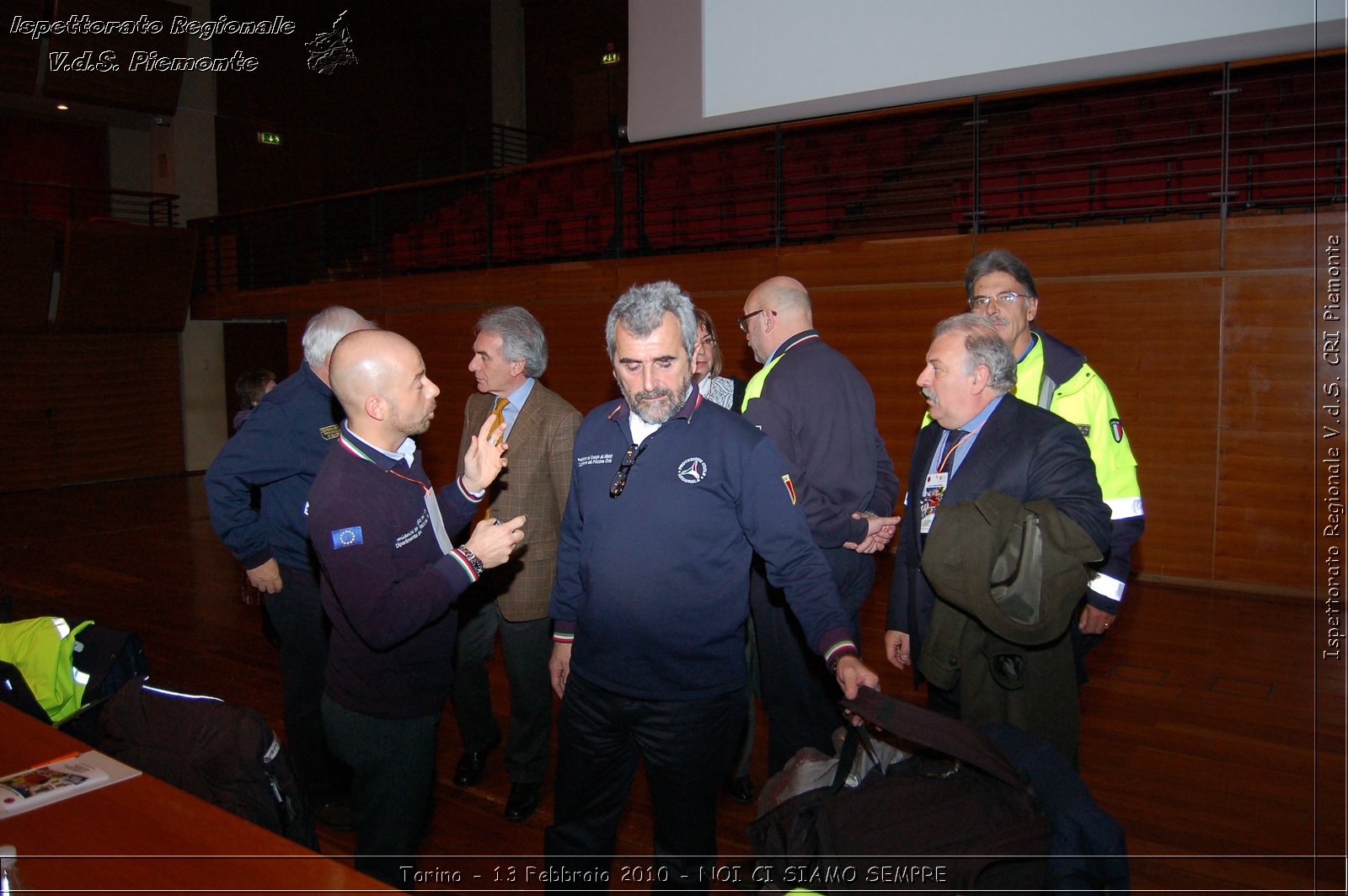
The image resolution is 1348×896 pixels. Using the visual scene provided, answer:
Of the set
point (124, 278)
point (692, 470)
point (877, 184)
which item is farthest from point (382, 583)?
point (124, 278)

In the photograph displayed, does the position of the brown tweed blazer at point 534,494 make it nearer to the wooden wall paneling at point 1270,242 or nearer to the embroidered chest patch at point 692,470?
the embroidered chest patch at point 692,470

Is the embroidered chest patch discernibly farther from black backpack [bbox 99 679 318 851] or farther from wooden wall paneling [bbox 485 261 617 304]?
wooden wall paneling [bbox 485 261 617 304]

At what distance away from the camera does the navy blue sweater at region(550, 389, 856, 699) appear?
190 cm

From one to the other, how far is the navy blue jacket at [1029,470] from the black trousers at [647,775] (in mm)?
668

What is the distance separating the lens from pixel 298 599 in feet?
9.44

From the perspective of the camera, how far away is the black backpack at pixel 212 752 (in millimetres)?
1809

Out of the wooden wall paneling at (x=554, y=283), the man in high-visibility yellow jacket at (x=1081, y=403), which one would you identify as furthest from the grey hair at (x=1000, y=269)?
the wooden wall paneling at (x=554, y=283)

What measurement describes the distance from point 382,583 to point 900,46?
3.27 metres

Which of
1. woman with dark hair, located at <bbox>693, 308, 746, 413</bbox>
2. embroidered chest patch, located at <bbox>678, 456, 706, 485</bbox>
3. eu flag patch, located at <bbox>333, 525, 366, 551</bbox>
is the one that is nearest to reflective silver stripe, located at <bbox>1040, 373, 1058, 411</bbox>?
woman with dark hair, located at <bbox>693, 308, 746, 413</bbox>

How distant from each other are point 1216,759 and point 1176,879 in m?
0.97

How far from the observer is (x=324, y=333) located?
108 inches

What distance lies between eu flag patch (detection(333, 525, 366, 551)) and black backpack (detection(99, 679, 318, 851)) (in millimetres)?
422

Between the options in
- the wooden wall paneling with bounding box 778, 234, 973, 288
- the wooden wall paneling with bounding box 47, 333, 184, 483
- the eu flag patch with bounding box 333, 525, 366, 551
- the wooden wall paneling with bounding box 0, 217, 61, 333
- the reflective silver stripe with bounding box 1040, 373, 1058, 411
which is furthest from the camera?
the wooden wall paneling with bounding box 47, 333, 184, 483

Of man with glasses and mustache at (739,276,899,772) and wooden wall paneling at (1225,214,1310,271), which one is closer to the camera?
man with glasses and mustache at (739,276,899,772)
